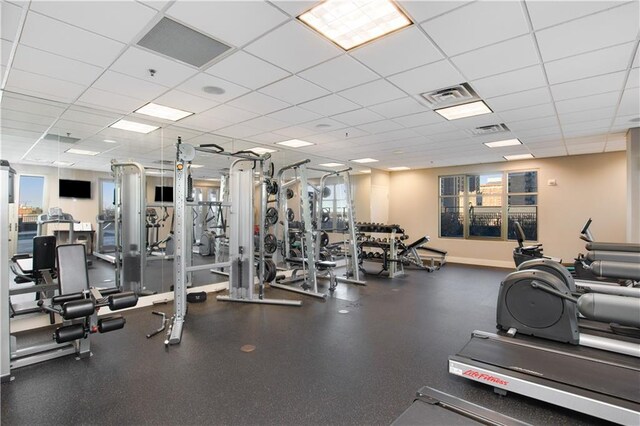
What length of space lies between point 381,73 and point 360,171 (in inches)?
255

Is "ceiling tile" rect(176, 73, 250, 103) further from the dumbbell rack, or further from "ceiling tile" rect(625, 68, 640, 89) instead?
the dumbbell rack

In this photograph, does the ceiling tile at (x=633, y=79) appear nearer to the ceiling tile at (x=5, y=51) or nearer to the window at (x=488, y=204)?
the window at (x=488, y=204)

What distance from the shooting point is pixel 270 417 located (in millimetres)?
2135

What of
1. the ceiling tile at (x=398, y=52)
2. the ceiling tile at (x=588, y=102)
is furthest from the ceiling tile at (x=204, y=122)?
the ceiling tile at (x=588, y=102)

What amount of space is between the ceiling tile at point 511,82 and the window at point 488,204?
5.54 m

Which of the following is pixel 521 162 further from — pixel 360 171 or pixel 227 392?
pixel 227 392

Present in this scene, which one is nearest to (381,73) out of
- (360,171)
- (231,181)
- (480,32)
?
(480,32)

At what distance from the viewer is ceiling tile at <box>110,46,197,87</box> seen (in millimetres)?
2885

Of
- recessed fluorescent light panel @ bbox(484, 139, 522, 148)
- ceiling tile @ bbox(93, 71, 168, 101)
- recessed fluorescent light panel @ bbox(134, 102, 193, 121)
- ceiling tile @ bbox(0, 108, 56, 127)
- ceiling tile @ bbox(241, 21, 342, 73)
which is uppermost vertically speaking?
recessed fluorescent light panel @ bbox(134, 102, 193, 121)

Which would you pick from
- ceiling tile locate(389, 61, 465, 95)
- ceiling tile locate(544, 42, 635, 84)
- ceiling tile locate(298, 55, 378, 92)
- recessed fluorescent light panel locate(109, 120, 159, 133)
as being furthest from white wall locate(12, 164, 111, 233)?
ceiling tile locate(544, 42, 635, 84)

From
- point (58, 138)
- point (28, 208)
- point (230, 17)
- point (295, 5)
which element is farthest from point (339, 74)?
point (58, 138)

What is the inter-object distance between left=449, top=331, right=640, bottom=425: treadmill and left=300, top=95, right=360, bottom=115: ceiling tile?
3044mm

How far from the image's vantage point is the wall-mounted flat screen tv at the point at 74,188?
4406 mm

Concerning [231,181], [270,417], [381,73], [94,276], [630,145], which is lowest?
[270,417]
